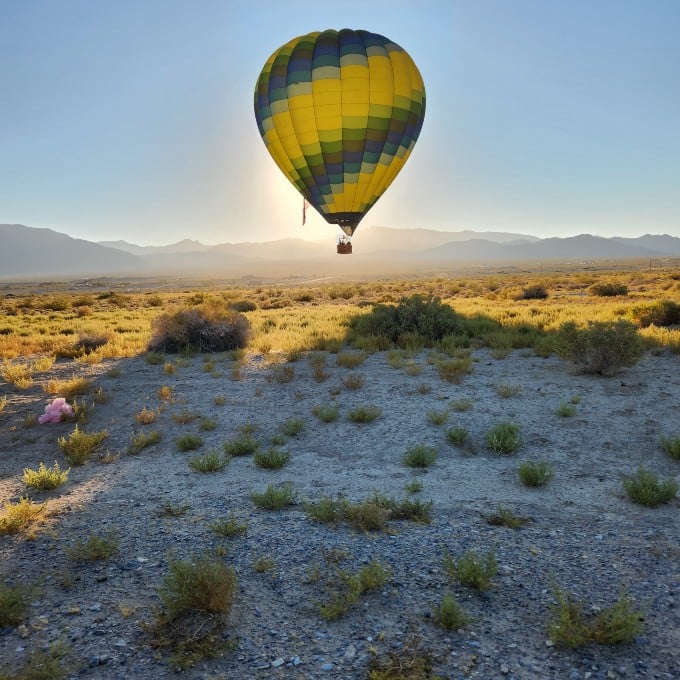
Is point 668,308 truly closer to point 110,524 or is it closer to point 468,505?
point 468,505

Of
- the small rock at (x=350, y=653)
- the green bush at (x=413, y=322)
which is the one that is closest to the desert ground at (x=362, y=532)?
the small rock at (x=350, y=653)

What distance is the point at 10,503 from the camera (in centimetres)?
688

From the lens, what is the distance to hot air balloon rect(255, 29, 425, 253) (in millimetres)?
20500

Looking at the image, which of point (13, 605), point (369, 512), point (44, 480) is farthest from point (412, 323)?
point (13, 605)

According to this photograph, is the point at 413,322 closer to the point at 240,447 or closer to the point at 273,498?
the point at 240,447

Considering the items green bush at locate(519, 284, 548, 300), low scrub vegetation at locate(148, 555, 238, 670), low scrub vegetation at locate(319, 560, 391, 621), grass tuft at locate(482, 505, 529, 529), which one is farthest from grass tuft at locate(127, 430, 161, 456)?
green bush at locate(519, 284, 548, 300)

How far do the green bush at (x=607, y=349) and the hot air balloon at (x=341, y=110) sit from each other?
12.5m

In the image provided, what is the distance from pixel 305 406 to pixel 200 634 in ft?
22.6

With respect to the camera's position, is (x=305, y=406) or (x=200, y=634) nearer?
(x=200, y=634)

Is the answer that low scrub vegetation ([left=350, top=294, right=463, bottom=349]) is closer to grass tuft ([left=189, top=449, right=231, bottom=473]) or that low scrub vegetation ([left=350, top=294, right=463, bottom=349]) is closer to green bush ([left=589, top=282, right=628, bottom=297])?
grass tuft ([left=189, top=449, right=231, bottom=473])

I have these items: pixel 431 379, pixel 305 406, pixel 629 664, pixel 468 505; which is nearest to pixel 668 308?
pixel 431 379

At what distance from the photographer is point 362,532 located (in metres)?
5.84

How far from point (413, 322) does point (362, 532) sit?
517 inches

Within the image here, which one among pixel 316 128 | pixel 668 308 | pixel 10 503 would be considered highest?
pixel 316 128
